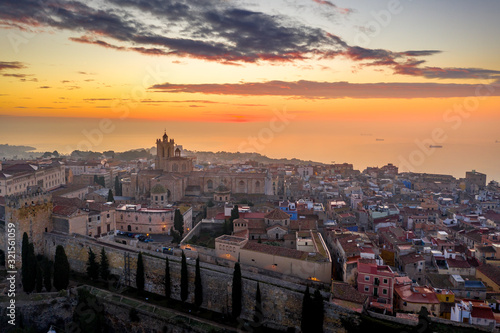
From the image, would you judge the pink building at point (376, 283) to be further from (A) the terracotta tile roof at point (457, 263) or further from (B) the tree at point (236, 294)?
(A) the terracotta tile roof at point (457, 263)

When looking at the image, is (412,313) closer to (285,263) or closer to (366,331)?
(366,331)

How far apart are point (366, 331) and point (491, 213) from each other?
83.4 ft

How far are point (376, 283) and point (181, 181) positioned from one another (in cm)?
2382

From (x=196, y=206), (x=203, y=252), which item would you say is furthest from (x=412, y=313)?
(x=196, y=206)

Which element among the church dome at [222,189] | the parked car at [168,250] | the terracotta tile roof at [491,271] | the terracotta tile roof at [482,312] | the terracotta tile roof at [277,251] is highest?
the church dome at [222,189]

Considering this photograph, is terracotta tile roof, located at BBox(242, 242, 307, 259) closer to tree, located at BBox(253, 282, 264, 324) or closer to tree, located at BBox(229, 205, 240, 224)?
tree, located at BBox(253, 282, 264, 324)

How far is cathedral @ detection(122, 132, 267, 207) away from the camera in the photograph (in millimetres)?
36000

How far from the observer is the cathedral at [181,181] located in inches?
1417

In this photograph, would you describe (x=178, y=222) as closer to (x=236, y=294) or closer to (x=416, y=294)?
(x=236, y=294)

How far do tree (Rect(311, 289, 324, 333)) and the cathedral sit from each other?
74.2ft

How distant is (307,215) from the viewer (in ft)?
97.7

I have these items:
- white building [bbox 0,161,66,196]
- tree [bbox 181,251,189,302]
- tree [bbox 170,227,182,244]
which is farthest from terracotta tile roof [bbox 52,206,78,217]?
white building [bbox 0,161,66,196]

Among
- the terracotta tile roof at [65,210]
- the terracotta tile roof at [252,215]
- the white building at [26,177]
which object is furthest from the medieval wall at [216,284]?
the white building at [26,177]

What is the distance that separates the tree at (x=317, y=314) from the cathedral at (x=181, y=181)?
22.6 m
